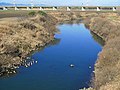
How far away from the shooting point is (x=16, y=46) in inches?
2008

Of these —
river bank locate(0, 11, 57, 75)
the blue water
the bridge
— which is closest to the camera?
the blue water

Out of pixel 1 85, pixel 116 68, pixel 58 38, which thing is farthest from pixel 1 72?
pixel 58 38

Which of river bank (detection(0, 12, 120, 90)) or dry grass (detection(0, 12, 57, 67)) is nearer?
river bank (detection(0, 12, 120, 90))

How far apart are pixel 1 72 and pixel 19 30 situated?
76.7 feet

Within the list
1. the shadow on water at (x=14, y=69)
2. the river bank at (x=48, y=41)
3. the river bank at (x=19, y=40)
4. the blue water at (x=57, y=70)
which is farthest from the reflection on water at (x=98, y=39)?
the shadow on water at (x=14, y=69)

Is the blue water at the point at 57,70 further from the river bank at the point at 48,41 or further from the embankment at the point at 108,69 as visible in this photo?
the embankment at the point at 108,69

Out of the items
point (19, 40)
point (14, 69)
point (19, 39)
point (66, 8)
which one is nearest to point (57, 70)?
point (14, 69)

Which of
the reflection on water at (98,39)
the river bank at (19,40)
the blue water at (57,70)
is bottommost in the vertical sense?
the reflection on water at (98,39)

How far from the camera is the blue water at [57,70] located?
1411 inches

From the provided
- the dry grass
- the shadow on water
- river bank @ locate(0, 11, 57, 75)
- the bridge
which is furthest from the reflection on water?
the bridge

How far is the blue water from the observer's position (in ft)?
118

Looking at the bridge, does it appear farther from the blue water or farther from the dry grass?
the blue water

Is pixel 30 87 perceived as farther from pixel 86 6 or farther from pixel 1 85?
pixel 86 6

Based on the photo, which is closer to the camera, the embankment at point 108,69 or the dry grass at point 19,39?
the embankment at point 108,69
